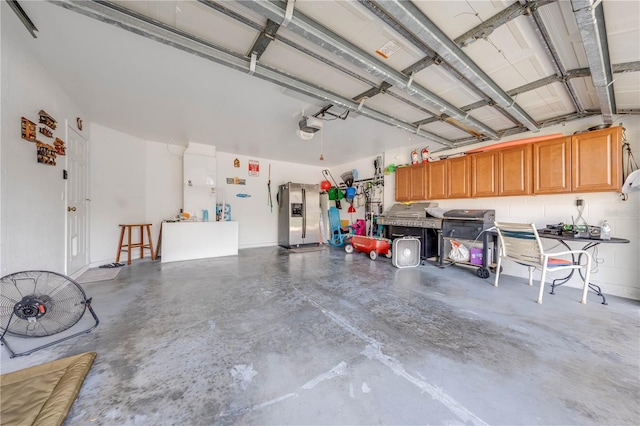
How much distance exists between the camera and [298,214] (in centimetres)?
692

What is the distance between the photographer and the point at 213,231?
5430 mm

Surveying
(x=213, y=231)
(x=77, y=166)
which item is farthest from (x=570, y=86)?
(x=77, y=166)

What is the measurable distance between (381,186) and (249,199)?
161 inches

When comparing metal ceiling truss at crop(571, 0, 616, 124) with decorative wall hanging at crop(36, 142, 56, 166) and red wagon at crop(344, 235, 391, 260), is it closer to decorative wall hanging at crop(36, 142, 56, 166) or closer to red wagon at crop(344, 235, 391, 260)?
red wagon at crop(344, 235, 391, 260)

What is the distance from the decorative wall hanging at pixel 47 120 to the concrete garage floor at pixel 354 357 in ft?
7.38

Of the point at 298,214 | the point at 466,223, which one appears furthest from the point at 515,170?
the point at 298,214

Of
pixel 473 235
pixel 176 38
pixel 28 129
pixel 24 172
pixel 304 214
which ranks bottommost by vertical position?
pixel 473 235

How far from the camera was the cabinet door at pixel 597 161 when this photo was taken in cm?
300

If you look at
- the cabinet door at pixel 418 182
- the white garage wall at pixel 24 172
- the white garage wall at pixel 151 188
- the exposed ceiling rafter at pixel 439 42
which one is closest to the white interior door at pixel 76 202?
the white garage wall at pixel 151 188

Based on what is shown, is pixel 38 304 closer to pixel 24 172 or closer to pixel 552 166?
pixel 24 172

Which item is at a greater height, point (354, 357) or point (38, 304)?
point (38, 304)

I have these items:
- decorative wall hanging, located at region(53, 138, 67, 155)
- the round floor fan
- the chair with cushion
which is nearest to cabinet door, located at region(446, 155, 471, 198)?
the chair with cushion

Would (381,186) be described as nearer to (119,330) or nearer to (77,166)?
(119,330)

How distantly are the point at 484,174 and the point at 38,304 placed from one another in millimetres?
6202
